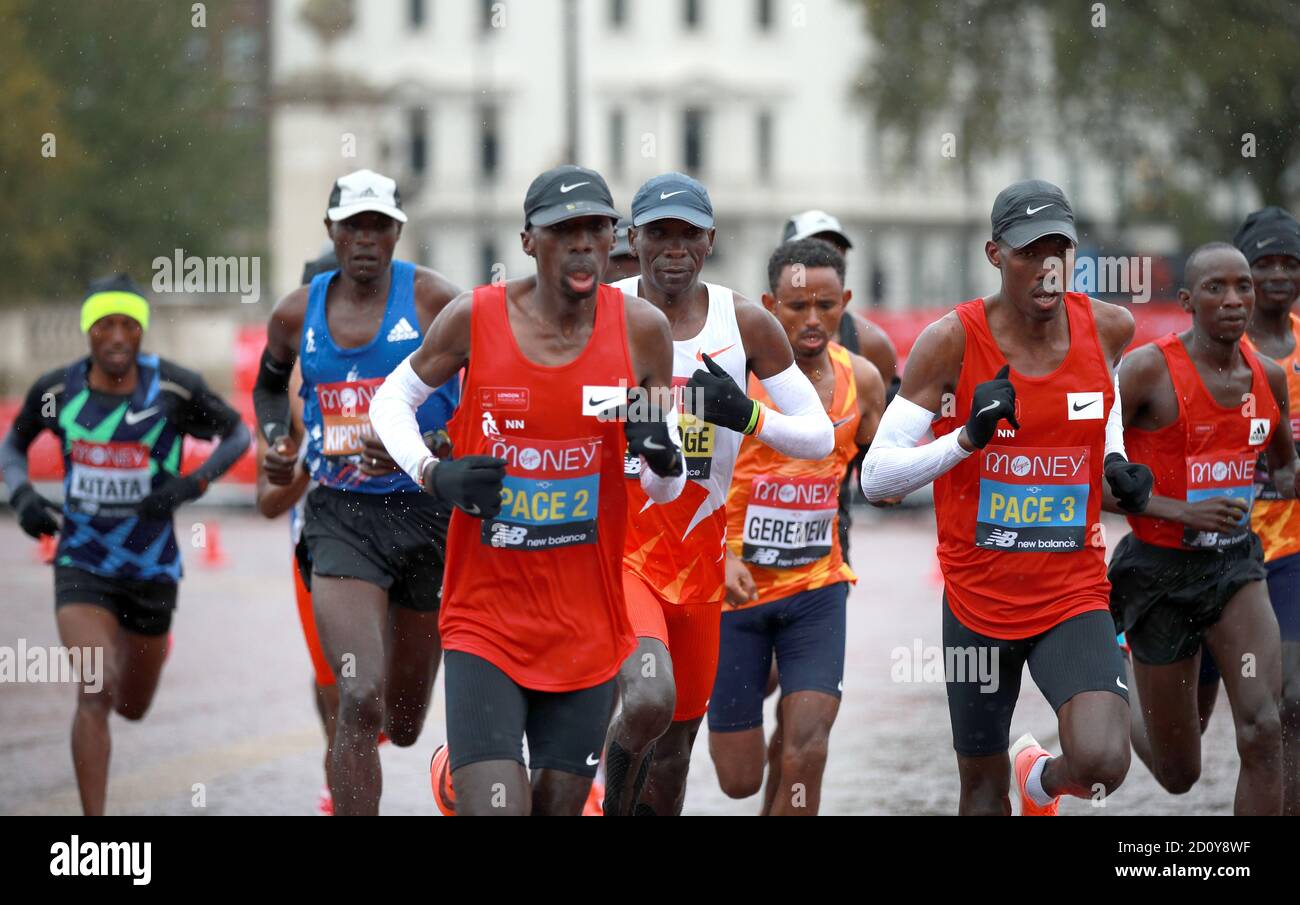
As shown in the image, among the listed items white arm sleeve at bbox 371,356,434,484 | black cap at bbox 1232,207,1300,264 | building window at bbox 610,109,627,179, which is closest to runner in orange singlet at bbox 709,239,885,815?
black cap at bbox 1232,207,1300,264

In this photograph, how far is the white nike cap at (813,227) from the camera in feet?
31.1

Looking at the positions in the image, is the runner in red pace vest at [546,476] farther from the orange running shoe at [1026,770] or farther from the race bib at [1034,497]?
the orange running shoe at [1026,770]

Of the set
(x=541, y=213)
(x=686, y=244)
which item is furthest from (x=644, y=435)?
(x=686, y=244)

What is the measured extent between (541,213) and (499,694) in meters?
1.40

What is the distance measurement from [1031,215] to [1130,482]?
36.0 inches

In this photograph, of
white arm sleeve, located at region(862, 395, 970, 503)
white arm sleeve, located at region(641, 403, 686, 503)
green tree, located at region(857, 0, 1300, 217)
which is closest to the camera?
white arm sleeve, located at region(641, 403, 686, 503)

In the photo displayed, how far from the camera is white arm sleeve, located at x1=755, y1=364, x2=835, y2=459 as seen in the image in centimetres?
664

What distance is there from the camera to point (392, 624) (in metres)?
7.65

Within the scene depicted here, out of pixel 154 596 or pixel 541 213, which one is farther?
pixel 154 596

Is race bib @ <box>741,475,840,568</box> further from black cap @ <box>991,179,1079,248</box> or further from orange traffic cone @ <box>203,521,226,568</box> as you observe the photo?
orange traffic cone @ <box>203,521,226,568</box>

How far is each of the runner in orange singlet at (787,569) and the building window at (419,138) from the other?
67597mm

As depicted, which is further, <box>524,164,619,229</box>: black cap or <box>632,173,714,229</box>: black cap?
<box>632,173,714,229</box>: black cap

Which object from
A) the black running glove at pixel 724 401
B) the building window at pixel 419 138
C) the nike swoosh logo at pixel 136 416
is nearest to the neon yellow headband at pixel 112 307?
the nike swoosh logo at pixel 136 416

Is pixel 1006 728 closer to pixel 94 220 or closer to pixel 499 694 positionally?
pixel 499 694
